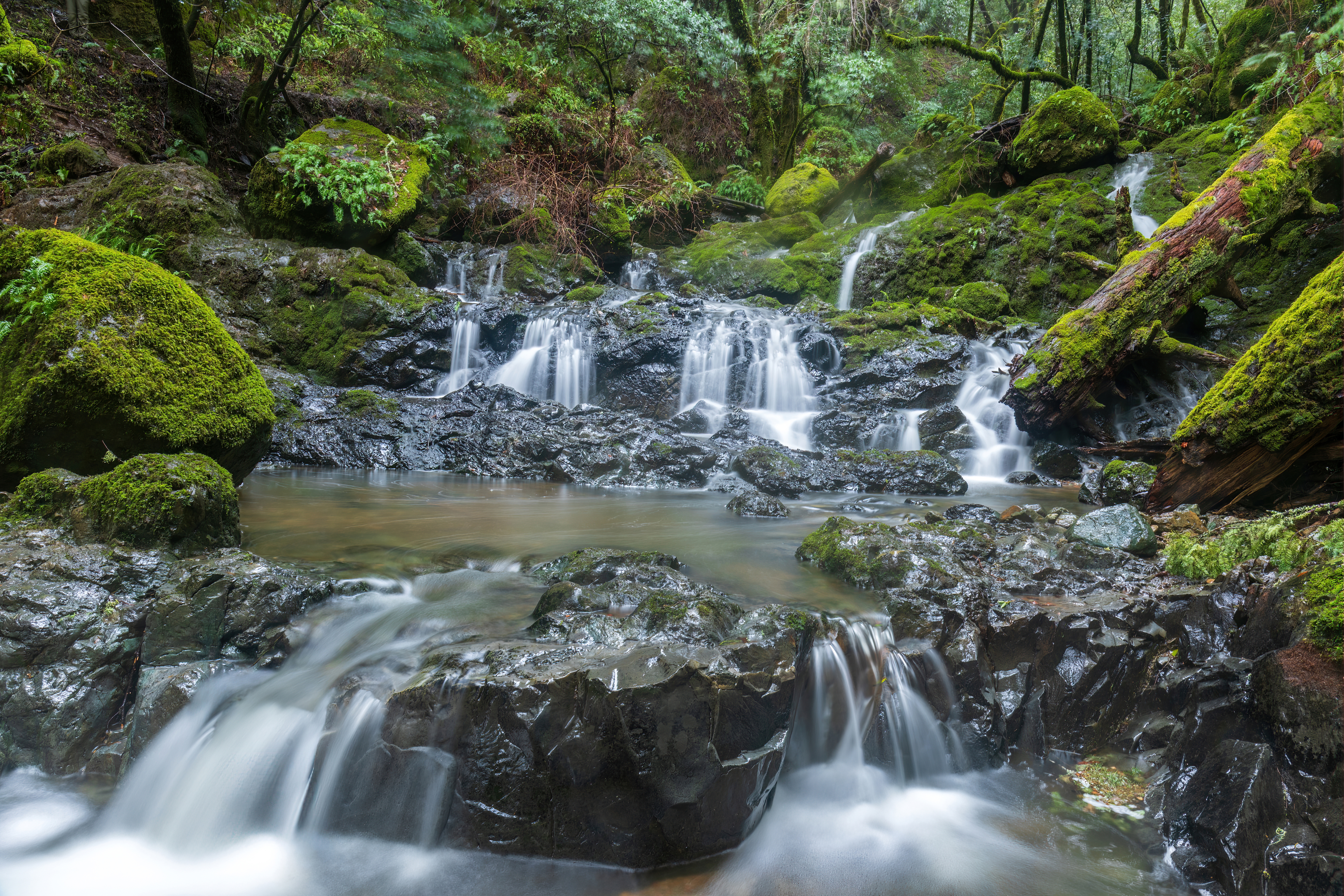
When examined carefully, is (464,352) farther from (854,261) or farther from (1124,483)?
(1124,483)

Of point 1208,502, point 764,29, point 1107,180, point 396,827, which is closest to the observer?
point 396,827

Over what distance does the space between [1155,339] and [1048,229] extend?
17.0ft

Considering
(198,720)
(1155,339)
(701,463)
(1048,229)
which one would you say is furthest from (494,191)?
(198,720)

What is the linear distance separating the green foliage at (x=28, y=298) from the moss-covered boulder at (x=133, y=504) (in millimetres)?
1030

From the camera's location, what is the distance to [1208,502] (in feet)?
16.6

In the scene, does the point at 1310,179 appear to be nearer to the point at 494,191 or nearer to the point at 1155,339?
the point at 1155,339

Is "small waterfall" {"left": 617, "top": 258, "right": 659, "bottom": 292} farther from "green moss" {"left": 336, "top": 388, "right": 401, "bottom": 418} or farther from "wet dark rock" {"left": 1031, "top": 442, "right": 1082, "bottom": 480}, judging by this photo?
"wet dark rock" {"left": 1031, "top": 442, "right": 1082, "bottom": 480}

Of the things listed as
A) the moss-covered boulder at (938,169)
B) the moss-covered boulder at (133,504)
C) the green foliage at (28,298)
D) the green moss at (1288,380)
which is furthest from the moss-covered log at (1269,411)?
the moss-covered boulder at (938,169)

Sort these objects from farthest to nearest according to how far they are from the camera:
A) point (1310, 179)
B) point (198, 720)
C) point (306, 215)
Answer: point (306, 215) < point (1310, 179) < point (198, 720)

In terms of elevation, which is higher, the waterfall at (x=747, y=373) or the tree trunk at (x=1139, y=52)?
the tree trunk at (x=1139, y=52)

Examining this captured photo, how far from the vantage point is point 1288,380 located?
441 cm

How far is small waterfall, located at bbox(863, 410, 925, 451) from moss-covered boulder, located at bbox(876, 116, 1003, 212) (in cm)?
784

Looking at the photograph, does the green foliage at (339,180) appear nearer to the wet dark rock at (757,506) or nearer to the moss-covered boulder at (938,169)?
the wet dark rock at (757,506)

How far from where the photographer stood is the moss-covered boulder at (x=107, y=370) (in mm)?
3760
